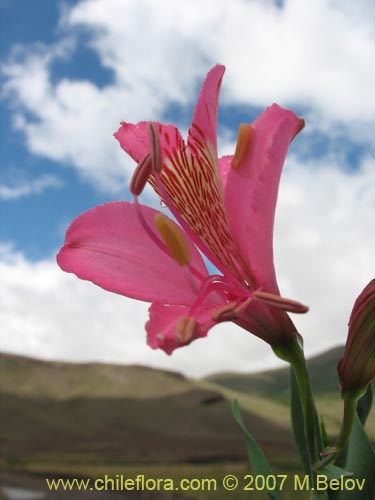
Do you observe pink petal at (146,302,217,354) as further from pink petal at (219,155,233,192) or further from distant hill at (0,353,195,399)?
distant hill at (0,353,195,399)

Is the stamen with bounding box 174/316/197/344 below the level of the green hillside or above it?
below

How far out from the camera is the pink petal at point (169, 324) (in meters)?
0.62

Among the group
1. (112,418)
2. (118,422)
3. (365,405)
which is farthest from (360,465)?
(112,418)

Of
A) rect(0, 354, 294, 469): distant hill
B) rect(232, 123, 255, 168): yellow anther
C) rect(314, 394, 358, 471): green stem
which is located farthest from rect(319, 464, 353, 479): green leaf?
rect(0, 354, 294, 469): distant hill

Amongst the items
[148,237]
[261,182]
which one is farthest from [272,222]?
[148,237]

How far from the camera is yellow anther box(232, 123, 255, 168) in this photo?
2.39 ft

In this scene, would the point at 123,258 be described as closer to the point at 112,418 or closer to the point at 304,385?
the point at 304,385

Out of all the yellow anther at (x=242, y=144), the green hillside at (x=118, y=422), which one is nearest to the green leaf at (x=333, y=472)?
the yellow anther at (x=242, y=144)

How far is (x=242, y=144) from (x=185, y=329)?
247 millimetres

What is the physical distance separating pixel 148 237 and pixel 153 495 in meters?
18.1

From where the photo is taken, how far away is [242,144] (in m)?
0.73

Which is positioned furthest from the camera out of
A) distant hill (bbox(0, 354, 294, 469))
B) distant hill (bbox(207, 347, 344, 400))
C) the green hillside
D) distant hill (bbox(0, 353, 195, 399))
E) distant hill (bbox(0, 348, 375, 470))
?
distant hill (bbox(207, 347, 344, 400))

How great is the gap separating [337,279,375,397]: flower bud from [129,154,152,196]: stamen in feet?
0.91

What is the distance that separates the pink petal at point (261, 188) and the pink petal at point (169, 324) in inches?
3.3
